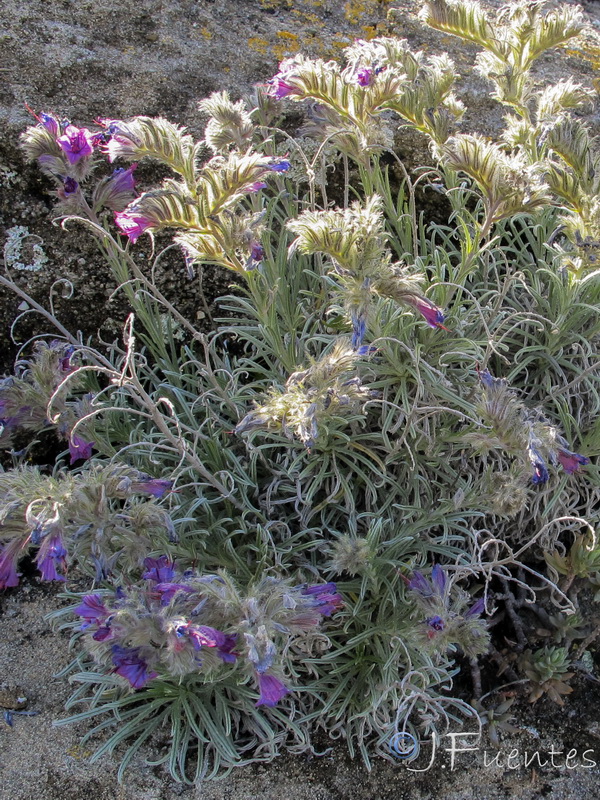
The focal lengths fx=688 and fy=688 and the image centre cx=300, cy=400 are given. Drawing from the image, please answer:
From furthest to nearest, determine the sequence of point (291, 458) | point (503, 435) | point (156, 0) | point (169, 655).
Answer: point (156, 0), point (291, 458), point (503, 435), point (169, 655)

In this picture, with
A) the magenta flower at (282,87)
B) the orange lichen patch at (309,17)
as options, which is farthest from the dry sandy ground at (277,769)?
the orange lichen patch at (309,17)

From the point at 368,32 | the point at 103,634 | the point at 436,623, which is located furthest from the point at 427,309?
the point at 368,32

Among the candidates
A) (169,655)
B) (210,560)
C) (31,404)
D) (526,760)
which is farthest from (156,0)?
(526,760)

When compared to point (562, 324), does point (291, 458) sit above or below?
below

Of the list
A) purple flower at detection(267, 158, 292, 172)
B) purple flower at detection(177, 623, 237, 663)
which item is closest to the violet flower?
purple flower at detection(267, 158, 292, 172)

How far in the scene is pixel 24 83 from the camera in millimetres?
2826

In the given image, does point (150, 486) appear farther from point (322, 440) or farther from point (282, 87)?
point (282, 87)

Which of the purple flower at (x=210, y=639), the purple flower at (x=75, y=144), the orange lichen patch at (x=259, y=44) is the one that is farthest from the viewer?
the orange lichen patch at (x=259, y=44)

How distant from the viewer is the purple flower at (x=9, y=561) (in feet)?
5.23

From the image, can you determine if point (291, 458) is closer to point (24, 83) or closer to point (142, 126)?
point (142, 126)

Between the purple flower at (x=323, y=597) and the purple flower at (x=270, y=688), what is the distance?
19 cm

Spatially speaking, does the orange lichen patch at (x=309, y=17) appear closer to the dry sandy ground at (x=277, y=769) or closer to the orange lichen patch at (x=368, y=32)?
the orange lichen patch at (x=368, y=32)

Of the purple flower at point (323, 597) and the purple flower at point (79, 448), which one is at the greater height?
the purple flower at point (79, 448)

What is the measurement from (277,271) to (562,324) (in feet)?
3.21
